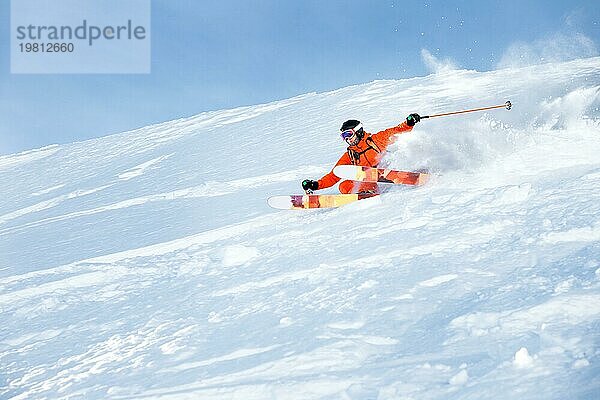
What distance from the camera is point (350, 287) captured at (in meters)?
4.07

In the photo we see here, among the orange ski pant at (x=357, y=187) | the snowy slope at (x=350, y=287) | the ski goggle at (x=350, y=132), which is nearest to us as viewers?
the snowy slope at (x=350, y=287)

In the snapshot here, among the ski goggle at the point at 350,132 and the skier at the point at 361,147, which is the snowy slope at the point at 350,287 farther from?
the ski goggle at the point at 350,132

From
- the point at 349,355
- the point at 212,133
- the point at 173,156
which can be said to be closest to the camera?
the point at 349,355

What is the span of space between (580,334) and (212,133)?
16.6m

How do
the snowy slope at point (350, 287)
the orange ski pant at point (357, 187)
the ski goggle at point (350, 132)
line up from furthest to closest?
the ski goggle at point (350, 132) → the orange ski pant at point (357, 187) → the snowy slope at point (350, 287)

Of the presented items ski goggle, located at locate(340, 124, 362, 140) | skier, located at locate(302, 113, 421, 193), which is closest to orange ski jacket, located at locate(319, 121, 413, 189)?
skier, located at locate(302, 113, 421, 193)

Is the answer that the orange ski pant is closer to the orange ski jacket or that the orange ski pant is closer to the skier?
the skier

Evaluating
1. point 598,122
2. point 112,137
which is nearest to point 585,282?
point 598,122

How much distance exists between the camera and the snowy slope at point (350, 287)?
2.86m

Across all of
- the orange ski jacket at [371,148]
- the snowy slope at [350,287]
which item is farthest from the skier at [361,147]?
the snowy slope at [350,287]

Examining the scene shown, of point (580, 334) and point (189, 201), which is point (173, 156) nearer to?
point (189, 201)

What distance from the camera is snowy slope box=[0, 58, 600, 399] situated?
9.39 feet

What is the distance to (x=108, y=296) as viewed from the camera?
538 centimetres

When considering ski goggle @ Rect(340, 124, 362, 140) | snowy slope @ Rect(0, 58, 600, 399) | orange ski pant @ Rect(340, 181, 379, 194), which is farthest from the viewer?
ski goggle @ Rect(340, 124, 362, 140)
